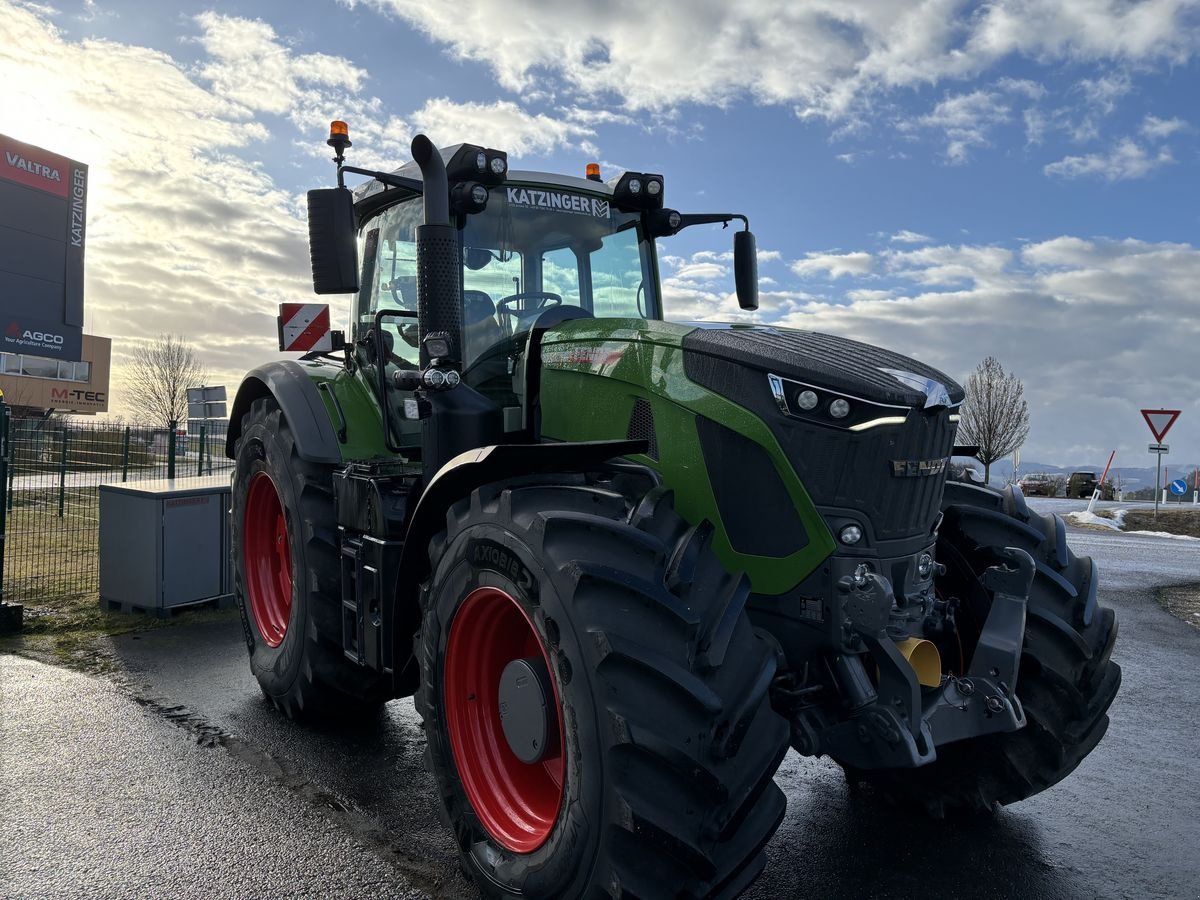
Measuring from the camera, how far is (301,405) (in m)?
4.80

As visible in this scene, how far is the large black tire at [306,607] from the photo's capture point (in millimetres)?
4531

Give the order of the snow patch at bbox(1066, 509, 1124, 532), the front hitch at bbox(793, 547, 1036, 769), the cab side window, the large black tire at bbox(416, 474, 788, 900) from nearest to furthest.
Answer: the large black tire at bbox(416, 474, 788, 900)
the front hitch at bbox(793, 547, 1036, 769)
the cab side window
the snow patch at bbox(1066, 509, 1124, 532)

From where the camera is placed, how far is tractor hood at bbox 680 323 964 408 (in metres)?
2.97

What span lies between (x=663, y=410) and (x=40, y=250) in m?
21.8

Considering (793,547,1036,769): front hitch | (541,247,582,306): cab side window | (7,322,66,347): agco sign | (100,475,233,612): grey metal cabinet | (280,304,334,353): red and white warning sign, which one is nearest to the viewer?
(793,547,1036,769): front hitch

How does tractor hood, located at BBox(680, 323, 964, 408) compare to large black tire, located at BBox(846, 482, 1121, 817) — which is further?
large black tire, located at BBox(846, 482, 1121, 817)

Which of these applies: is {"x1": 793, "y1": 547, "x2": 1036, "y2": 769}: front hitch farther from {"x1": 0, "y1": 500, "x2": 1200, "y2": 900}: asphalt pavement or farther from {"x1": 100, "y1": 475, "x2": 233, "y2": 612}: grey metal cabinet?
{"x1": 100, "y1": 475, "x2": 233, "y2": 612}: grey metal cabinet

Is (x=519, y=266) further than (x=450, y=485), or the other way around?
(x=519, y=266)

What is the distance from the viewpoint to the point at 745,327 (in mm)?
3502

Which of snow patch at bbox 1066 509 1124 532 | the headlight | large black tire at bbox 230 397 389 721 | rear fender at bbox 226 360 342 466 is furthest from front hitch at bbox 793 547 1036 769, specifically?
snow patch at bbox 1066 509 1124 532

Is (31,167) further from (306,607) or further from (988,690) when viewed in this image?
(988,690)

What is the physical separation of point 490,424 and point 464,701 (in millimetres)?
1150

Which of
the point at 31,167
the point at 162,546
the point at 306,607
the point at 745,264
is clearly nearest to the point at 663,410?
the point at 745,264

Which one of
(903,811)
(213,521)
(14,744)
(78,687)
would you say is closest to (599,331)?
(903,811)
